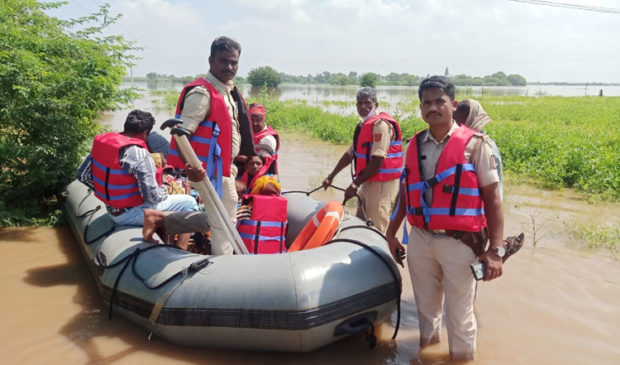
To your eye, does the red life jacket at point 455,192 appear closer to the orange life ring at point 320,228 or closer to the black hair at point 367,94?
the orange life ring at point 320,228

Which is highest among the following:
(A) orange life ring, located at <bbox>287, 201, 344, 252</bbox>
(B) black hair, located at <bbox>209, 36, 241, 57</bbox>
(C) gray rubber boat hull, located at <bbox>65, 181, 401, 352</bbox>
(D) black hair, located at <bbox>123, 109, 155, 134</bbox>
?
(B) black hair, located at <bbox>209, 36, 241, 57</bbox>

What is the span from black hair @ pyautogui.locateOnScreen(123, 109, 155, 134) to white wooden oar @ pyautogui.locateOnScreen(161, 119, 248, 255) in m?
0.67

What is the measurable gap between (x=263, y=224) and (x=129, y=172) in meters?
0.97

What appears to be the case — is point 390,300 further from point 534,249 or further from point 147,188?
point 534,249

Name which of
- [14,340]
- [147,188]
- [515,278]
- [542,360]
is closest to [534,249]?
[515,278]

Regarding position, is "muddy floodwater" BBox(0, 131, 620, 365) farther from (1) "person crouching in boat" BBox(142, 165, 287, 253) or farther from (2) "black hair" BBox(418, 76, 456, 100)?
(2) "black hair" BBox(418, 76, 456, 100)

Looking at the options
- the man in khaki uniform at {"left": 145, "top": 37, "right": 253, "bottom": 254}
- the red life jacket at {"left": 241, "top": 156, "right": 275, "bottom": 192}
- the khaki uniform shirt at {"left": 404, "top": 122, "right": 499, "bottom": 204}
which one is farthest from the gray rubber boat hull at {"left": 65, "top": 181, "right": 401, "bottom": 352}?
the red life jacket at {"left": 241, "top": 156, "right": 275, "bottom": 192}

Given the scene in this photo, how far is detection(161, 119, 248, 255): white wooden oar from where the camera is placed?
8.53 feet

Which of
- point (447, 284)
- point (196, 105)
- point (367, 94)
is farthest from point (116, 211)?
point (447, 284)

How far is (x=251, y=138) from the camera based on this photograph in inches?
126

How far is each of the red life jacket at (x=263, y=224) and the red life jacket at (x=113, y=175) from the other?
2.59 feet

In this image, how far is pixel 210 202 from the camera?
282 centimetres

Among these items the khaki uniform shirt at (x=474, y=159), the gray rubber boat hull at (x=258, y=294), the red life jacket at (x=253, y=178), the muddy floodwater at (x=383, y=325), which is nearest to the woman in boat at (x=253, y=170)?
the red life jacket at (x=253, y=178)

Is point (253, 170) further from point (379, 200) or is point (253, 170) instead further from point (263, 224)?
point (379, 200)
